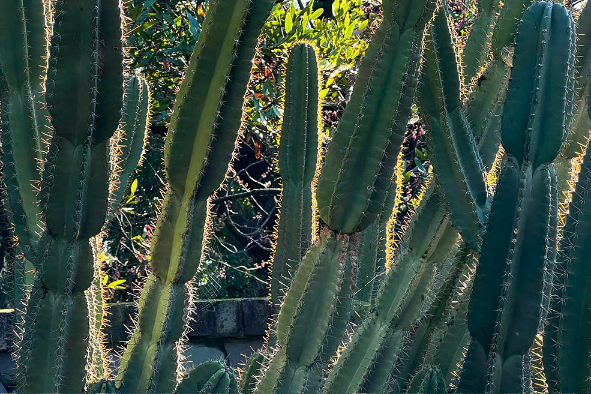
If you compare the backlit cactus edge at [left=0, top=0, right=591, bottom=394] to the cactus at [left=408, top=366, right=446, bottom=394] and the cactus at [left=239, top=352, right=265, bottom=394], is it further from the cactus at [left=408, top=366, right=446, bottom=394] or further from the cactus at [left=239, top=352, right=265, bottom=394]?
the cactus at [left=239, top=352, right=265, bottom=394]

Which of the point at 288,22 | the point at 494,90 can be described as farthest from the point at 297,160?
the point at 288,22

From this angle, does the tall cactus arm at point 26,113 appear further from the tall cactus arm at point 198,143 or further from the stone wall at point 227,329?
the stone wall at point 227,329

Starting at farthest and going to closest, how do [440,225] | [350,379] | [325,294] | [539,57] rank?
[440,225], [350,379], [325,294], [539,57]

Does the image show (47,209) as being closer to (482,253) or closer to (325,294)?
(325,294)

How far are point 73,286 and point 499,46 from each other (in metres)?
1.72

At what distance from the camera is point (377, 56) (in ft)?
8.27

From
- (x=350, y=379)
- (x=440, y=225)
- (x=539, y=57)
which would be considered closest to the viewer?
(x=539, y=57)

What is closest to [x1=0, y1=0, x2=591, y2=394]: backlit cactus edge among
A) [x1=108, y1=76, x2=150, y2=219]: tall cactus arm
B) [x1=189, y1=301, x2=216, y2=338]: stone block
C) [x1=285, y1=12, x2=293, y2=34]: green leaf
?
[x1=108, y1=76, x2=150, y2=219]: tall cactus arm

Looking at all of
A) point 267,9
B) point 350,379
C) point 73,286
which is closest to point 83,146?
point 73,286

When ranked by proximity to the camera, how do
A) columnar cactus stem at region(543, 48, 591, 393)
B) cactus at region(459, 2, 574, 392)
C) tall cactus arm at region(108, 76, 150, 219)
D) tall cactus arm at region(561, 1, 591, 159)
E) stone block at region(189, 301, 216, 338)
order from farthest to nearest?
stone block at region(189, 301, 216, 338), tall cactus arm at region(108, 76, 150, 219), tall cactus arm at region(561, 1, 591, 159), columnar cactus stem at region(543, 48, 591, 393), cactus at region(459, 2, 574, 392)

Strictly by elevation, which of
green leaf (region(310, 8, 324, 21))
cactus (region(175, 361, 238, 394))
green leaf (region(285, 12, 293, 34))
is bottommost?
cactus (region(175, 361, 238, 394))

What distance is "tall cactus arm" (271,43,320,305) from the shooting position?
3.27 meters

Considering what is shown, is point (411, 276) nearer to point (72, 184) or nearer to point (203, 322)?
point (72, 184)

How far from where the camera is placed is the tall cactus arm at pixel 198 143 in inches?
98.2
